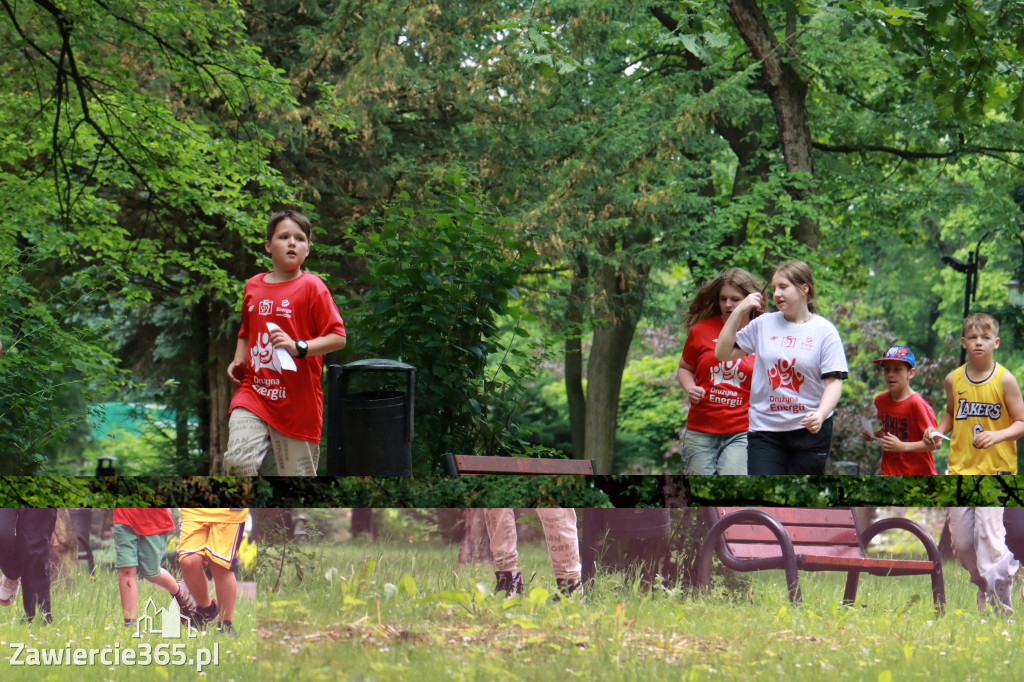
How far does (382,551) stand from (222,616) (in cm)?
53

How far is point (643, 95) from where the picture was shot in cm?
1652

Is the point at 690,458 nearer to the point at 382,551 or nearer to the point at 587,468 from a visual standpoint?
the point at 587,468

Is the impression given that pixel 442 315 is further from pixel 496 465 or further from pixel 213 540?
pixel 213 540

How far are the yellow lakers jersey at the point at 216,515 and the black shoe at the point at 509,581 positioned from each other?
0.80m

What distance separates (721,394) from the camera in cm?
625

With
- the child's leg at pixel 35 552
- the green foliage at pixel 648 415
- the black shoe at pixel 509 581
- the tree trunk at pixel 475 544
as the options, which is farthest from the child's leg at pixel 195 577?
the green foliage at pixel 648 415

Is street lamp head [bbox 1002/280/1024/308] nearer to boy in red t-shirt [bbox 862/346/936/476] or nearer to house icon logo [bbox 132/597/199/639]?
boy in red t-shirt [bbox 862/346/936/476]

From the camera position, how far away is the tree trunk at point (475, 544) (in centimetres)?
335

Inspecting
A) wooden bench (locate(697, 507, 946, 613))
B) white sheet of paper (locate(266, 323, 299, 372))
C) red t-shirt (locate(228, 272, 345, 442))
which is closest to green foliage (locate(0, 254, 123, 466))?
red t-shirt (locate(228, 272, 345, 442))

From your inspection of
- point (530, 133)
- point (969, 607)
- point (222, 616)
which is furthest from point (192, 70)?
point (969, 607)

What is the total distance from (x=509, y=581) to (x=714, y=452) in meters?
3.11

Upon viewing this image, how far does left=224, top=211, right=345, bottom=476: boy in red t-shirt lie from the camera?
212 inches

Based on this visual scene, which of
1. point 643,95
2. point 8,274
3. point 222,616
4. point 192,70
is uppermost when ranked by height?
point 643,95

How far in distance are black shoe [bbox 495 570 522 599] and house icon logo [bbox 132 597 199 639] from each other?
943 mm
